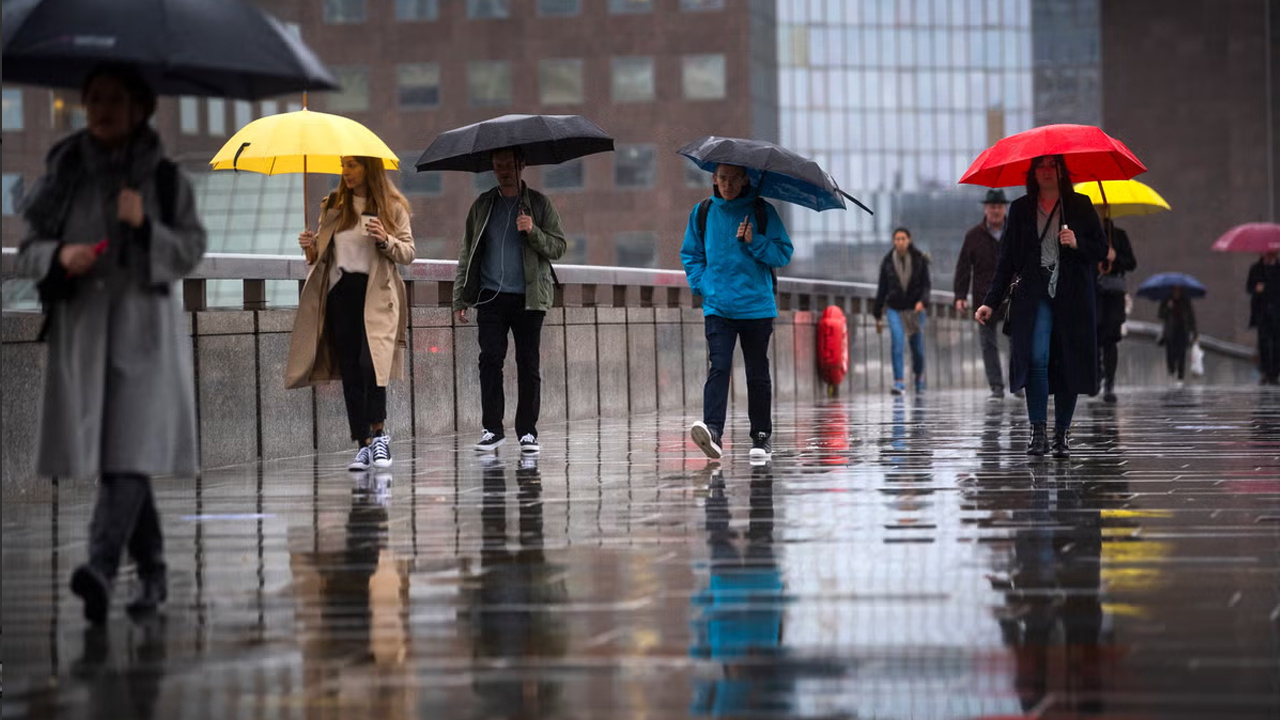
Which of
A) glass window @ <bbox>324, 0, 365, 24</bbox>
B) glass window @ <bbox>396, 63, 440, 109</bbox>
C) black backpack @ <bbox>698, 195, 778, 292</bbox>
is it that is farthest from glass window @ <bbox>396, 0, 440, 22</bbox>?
black backpack @ <bbox>698, 195, 778, 292</bbox>

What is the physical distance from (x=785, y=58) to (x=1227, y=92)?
19903mm

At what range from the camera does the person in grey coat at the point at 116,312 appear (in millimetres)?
6492

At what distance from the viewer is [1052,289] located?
12.5 meters

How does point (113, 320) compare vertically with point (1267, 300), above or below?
below

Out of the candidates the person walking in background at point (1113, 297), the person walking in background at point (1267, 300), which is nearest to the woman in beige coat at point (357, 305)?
the person walking in background at point (1113, 297)

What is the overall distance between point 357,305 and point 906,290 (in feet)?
46.9

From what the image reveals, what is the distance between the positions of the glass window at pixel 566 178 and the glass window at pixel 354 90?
7804 mm

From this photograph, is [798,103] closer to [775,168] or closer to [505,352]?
[505,352]

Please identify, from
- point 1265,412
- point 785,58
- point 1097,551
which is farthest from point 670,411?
point 785,58

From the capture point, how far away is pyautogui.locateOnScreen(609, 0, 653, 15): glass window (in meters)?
83.8

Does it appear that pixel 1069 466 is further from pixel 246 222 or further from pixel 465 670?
pixel 246 222

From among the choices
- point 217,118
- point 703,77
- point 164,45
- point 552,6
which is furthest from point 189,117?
point 164,45

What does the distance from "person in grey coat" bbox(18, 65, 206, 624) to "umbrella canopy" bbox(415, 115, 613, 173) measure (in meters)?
6.46

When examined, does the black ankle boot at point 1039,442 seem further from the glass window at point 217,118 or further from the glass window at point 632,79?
the glass window at point 217,118
